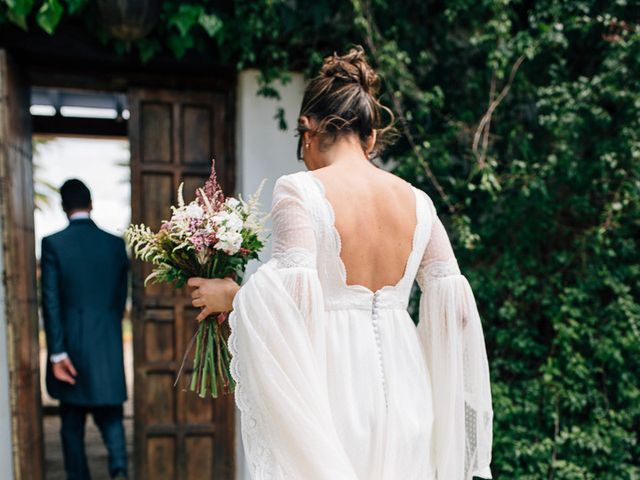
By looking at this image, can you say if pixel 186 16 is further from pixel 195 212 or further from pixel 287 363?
pixel 287 363

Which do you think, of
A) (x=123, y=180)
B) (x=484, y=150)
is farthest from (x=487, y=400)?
(x=123, y=180)

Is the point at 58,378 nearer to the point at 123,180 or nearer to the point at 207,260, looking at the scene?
the point at 207,260

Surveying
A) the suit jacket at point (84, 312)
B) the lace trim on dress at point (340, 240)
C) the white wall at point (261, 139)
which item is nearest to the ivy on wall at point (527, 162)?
the white wall at point (261, 139)

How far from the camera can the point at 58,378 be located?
3.86 m

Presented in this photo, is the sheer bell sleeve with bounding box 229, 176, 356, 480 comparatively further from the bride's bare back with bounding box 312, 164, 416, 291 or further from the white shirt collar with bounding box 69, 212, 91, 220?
the white shirt collar with bounding box 69, 212, 91, 220

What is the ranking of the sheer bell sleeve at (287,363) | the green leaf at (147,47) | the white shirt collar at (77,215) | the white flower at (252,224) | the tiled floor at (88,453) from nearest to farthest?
the sheer bell sleeve at (287,363)
the white flower at (252,224)
the green leaf at (147,47)
the white shirt collar at (77,215)
the tiled floor at (88,453)

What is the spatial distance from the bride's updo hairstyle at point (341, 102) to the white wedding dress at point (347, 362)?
0.18 meters

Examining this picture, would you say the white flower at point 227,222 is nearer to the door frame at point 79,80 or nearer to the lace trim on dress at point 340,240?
the lace trim on dress at point 340,240

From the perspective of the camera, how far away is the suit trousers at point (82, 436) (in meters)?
3.99

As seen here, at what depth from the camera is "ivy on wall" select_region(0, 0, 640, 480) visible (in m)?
3.59

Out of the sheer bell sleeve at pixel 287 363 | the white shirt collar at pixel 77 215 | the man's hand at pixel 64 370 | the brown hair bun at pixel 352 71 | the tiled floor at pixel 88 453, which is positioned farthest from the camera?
the tiled floor at pixel 88 453

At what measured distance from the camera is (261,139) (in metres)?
3.93

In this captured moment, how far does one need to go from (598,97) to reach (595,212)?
0.68m

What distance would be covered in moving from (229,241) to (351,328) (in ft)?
1.41
